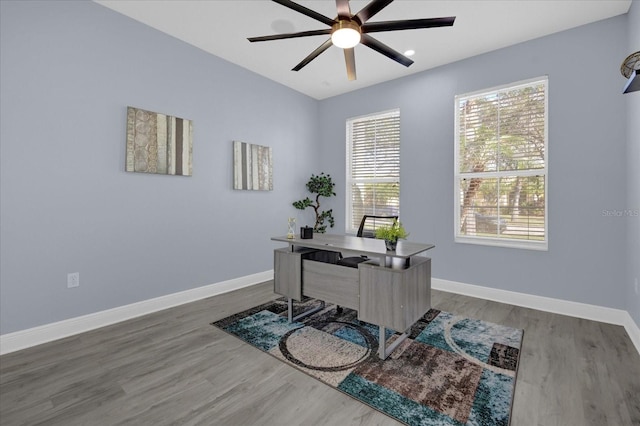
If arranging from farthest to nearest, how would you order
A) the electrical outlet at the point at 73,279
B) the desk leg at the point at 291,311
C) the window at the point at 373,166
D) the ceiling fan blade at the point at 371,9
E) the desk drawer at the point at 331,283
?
the window at the point at 373,166 → the desk leg at the point at 291,311 → the electrical outlet at the point at 73,279 → the desk drawer at the point at 331,283 → the ceiling fan blade at the point at 371,9

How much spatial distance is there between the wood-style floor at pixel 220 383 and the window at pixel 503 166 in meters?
1.20

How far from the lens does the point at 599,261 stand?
2.98 meters

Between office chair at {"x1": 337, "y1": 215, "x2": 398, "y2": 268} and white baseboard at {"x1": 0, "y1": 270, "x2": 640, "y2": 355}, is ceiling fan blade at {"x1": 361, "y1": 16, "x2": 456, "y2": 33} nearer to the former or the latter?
office chair at {"x1": 337, "y1": 215, "x2": 398, "y2": 268}

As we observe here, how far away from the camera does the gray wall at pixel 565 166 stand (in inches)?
114

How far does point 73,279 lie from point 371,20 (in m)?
3.84

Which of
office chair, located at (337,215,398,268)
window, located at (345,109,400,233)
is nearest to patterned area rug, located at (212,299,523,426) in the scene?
office chair, located at (337,215,398,268)

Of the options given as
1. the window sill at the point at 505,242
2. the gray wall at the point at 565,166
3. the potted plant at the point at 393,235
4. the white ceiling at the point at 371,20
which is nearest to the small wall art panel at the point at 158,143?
the white ceiling at the point at 371,20

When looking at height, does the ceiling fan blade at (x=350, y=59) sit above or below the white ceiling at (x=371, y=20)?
below

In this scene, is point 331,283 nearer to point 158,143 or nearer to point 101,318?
point 101,318

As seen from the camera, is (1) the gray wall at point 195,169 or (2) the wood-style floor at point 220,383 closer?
(2) the wood-style floor at point 220,383

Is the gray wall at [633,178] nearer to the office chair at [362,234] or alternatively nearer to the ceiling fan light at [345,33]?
the office chair at [362,234]

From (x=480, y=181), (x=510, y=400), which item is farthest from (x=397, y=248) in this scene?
(x=480, y=181)

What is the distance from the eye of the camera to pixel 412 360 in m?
2.22

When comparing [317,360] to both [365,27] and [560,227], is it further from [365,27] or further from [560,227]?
[560,227]
